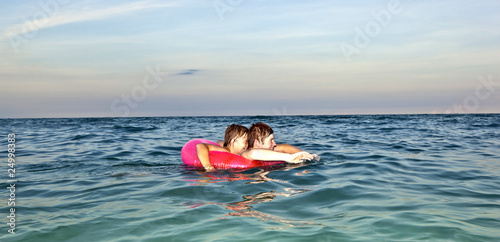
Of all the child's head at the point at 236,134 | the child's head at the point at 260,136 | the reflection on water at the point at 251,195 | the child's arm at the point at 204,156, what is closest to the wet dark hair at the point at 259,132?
the child's head at the point at 260,136

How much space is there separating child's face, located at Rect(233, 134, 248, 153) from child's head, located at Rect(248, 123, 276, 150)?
0.13 meters

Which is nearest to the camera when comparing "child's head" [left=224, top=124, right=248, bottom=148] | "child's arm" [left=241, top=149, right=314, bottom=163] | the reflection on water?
the reflection on water

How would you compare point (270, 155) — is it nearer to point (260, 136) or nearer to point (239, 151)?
point (260, 136)

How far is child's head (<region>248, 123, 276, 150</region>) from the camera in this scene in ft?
21.9

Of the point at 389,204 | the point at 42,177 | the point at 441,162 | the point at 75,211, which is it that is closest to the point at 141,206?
the point at 75,211

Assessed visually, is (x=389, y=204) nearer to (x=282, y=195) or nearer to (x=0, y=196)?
(x=282, y=195)

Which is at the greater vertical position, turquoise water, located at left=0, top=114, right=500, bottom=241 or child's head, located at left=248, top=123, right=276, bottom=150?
child's head, located at left=248, top=123, right=276, bottom=150

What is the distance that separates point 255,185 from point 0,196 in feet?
11.5

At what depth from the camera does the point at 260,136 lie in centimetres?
671

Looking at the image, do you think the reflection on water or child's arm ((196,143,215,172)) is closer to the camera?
the reflection on water

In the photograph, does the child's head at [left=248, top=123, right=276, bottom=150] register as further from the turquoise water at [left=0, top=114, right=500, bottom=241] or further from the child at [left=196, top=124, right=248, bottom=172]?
the turquoise water at [left=0, top=114, right=500, bottom=241]

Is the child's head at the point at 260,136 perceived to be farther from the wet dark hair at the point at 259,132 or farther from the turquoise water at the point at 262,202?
the turquoise water at the point at 262,202

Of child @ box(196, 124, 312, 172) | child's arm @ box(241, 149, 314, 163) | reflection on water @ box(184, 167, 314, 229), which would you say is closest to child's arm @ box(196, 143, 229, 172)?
child @ box(196, 124, 312, 172)

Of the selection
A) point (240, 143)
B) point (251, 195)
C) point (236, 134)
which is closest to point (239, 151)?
point (240, 143)
